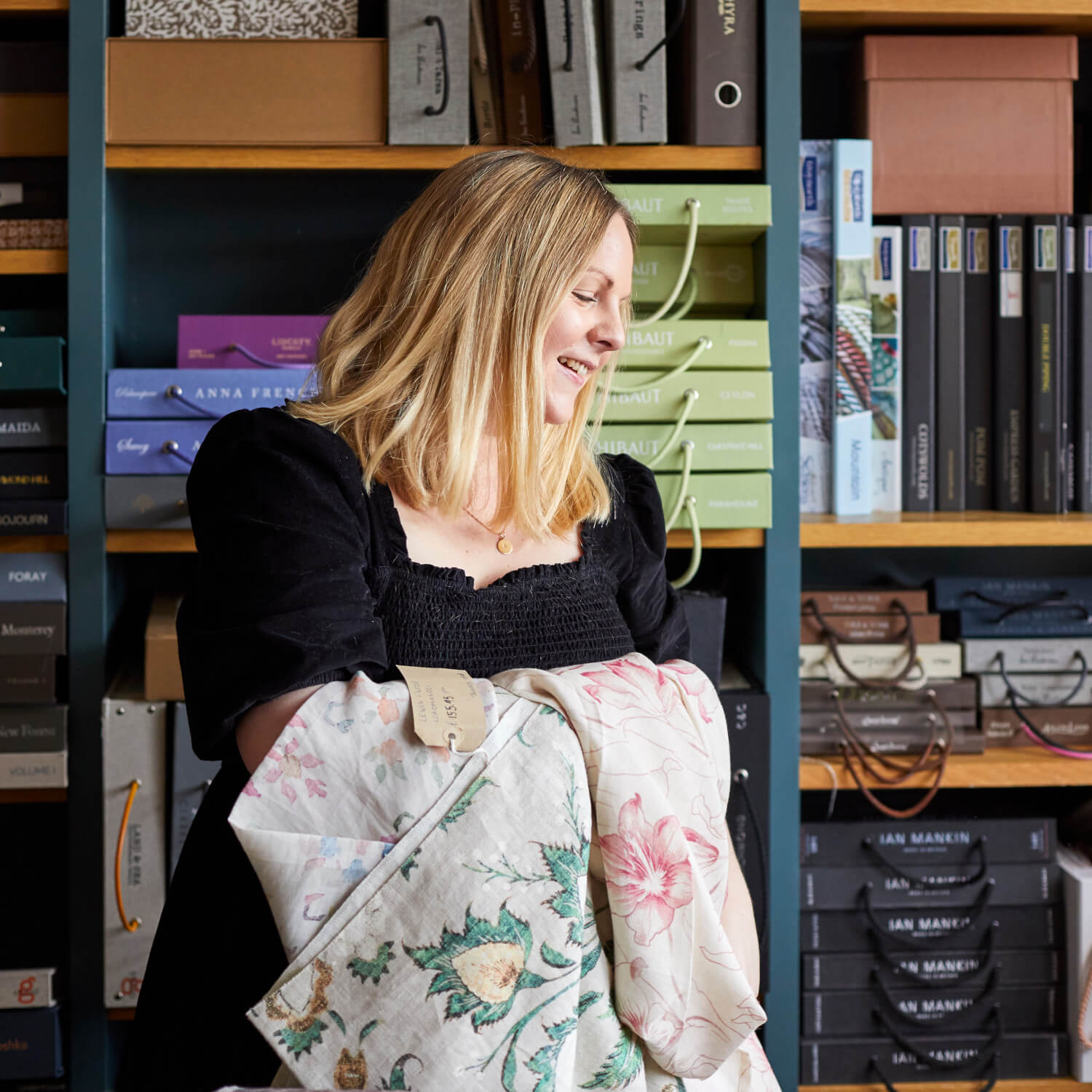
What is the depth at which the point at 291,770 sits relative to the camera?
66 cm

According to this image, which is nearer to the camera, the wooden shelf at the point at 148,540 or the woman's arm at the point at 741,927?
the woman's arm at the point at 741,927

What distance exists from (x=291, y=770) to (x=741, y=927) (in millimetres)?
417

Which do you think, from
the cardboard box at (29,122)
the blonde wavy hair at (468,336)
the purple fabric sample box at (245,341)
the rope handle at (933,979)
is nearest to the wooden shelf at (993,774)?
the rope handle at (933,979)

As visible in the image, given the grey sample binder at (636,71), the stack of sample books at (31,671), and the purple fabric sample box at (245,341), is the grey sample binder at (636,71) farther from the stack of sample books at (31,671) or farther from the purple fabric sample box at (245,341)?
the stack of sample books at (31,671)

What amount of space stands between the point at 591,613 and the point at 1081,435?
2.81 feet

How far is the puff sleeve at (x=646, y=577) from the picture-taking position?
1042 mm

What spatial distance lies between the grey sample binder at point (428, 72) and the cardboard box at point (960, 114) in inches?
21.8

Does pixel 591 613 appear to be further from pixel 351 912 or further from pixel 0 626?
pixel 0 626

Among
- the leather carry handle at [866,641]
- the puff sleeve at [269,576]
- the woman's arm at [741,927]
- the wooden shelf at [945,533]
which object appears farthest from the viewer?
the leather carry handle at [866,641]

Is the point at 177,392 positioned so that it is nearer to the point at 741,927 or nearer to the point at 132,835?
the point at 132,835

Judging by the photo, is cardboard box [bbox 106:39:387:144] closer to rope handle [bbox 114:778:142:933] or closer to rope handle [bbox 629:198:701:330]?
rope handle [bbox 629:198:701:330]

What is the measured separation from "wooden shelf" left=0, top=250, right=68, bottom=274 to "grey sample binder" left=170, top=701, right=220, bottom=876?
55 cm

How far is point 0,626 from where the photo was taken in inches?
49.9

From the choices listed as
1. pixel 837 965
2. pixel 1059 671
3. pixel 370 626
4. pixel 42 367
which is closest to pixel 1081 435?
pixel 1059 671
